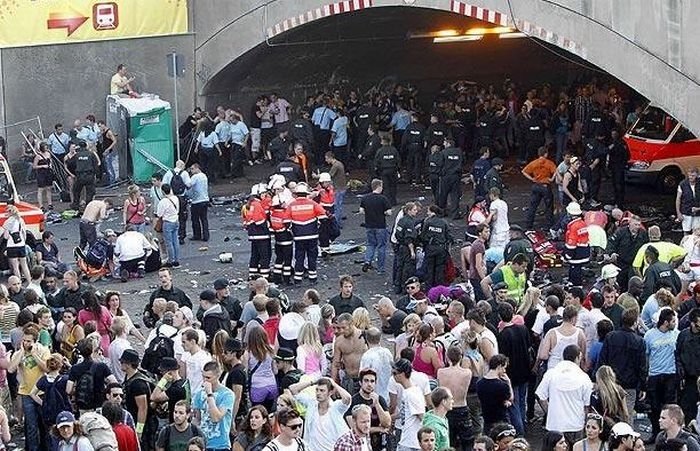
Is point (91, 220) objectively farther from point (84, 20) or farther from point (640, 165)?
point (640, 165)

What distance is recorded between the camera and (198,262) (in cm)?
2531

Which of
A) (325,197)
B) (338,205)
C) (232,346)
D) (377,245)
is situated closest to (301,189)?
(325,197)

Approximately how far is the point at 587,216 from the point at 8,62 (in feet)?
46.8

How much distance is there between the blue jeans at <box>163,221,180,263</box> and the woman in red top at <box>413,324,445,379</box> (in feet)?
32.8

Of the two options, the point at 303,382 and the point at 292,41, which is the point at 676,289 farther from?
the point at 292,41

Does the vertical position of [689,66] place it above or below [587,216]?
above

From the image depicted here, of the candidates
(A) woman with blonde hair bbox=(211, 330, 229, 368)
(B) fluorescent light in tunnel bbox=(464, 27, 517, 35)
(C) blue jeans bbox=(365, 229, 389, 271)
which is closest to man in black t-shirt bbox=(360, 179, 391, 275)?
(C) blue jeans bbox=(365, 229, 389, 271)

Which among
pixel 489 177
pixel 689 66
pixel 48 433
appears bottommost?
pixel 48 433

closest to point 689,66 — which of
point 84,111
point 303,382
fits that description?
point 303,382

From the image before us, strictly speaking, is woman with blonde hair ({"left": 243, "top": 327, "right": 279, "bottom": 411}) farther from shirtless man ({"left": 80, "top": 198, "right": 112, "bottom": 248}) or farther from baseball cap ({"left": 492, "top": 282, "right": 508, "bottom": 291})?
shirtless man ({"left": 80, "top": 198, "right": 112, "bottom": 248})

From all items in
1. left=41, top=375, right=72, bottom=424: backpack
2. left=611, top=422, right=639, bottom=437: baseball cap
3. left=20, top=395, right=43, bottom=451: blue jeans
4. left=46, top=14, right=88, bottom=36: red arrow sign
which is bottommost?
left=20, top=395, right=43, bottom=451: blue jeans

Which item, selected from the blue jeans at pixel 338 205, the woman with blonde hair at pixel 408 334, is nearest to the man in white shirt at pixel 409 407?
the woman with blonde hair at pixel 408 334

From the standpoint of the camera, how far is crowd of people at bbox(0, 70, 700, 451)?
1345 cm

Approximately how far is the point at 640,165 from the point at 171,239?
9.39m
